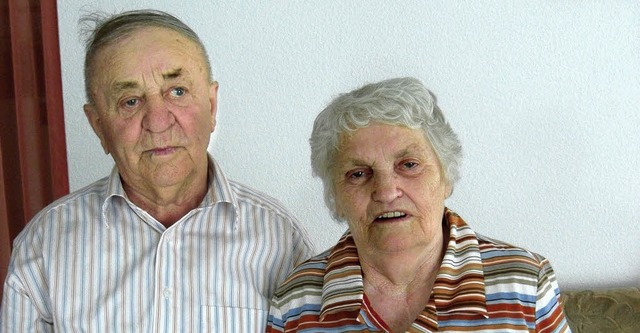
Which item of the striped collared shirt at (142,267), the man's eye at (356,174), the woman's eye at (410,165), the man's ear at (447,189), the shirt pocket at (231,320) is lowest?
the shirt pocket at (231,320)

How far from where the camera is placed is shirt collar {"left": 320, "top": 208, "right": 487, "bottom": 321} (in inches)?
62.9

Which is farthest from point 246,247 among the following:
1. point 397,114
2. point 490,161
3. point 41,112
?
point 490,161

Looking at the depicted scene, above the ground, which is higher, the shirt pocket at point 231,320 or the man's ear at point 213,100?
the man's ear at point 213,100

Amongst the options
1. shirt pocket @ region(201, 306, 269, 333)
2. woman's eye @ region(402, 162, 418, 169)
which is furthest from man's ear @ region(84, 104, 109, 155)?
woman's eye @ region(402, 162, 418, 169)

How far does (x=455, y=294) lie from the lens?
5.30ft

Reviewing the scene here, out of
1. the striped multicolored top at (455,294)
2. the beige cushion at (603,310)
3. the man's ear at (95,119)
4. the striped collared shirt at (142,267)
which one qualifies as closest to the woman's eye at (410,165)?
the striped multicolored top at (455,294)

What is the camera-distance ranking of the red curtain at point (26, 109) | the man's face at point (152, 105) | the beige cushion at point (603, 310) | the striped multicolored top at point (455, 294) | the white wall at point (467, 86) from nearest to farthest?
the striped multicolored top at point (455, 294), the man's face at point (152, 105), the red curtain at point (26, 109), the beige cushion at point (603, 310), the white wall at point (467, 86)

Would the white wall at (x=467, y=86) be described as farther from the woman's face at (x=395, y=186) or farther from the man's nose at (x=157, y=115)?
the woman's face at (x=395, y=186)

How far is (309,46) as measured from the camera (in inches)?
111

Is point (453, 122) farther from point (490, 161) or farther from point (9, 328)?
→ point (9, 328)

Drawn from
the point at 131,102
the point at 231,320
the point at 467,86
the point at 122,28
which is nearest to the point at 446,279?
the point at 231,320

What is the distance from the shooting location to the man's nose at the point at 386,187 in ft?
5.36

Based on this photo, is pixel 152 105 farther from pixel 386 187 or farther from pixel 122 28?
pixel 386 187

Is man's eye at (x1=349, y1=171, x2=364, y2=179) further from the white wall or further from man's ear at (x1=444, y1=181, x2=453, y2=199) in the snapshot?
the white wall
